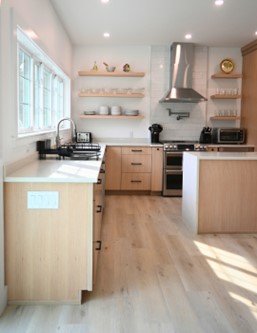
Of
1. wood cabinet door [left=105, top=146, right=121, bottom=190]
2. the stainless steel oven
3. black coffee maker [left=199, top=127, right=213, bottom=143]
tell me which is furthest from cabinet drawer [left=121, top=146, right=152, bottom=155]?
black coffee maker [left=199, top=127, right=213, bottom=143]

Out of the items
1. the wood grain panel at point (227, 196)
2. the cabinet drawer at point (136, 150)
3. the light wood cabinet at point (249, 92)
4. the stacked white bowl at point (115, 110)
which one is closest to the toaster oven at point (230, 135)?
the light wood cabinet at point (249, 92)

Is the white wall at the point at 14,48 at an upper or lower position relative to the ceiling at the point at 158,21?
lower

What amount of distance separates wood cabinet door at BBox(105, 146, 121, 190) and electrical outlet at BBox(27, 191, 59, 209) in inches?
146

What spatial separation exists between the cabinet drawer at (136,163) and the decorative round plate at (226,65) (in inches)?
85.2

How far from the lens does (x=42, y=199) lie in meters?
2.35

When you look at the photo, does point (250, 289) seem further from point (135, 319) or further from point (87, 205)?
point (87, 205)

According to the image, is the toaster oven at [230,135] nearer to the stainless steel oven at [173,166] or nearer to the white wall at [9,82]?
the stainless steel oven at [173,166]

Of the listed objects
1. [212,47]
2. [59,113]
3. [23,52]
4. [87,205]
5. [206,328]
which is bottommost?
[206,328]

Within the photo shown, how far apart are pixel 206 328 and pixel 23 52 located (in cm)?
288

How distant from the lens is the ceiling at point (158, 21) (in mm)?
4270

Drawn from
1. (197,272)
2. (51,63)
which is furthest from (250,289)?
(51,63)

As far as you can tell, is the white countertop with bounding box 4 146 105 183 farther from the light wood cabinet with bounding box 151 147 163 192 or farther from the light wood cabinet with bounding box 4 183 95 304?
the light wood cabinet with bounding box 151 147 163 192

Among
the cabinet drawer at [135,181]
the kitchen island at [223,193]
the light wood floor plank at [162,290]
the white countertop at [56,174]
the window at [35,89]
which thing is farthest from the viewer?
the cabinet drawer at [135,181]

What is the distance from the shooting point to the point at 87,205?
2371 millimetres
